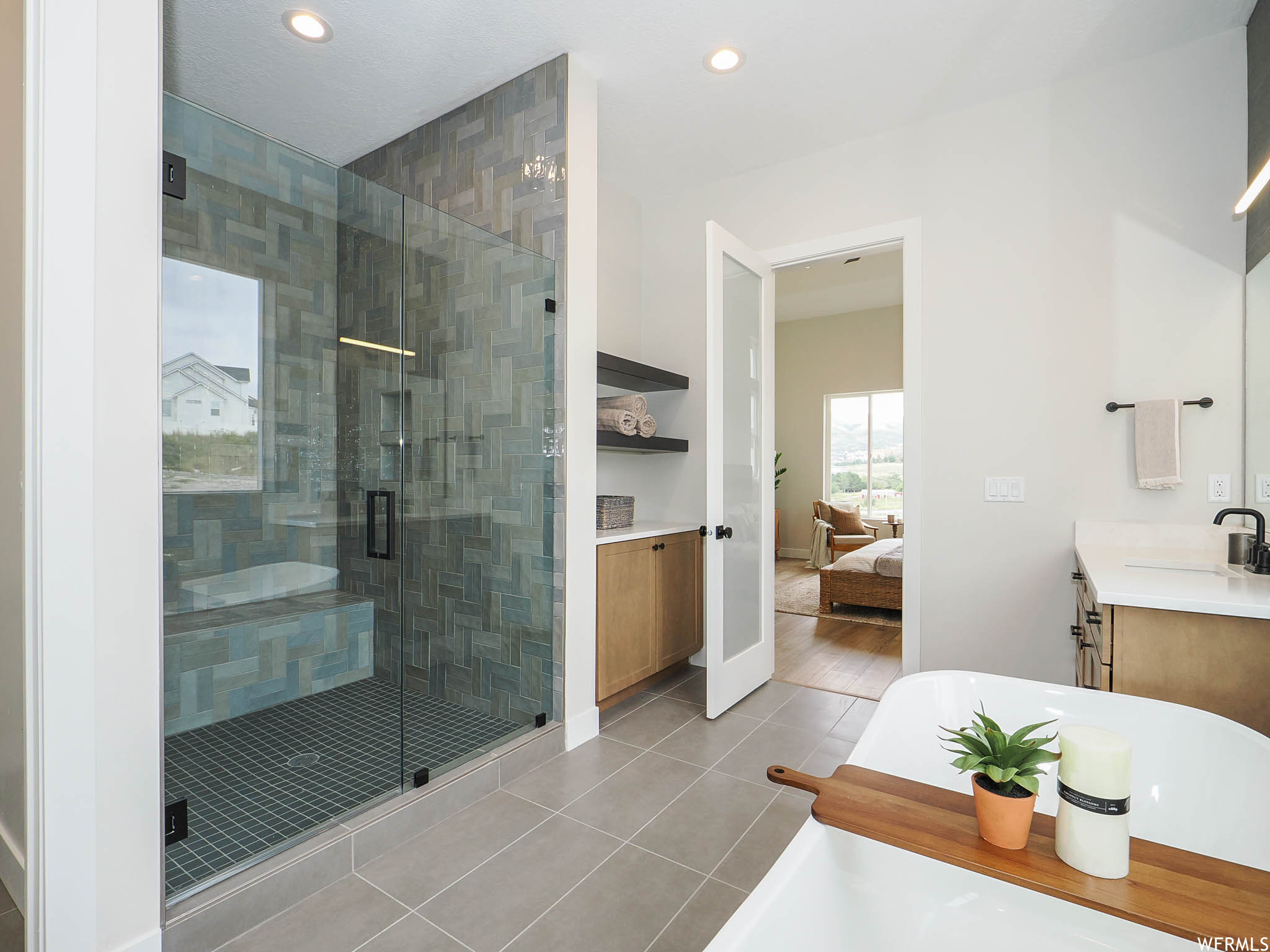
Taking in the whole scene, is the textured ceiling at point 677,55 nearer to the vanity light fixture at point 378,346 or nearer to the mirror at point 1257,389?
the mirror at point 1257,389

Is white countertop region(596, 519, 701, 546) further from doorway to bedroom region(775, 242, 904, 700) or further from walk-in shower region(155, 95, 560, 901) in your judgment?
doorway to bedroom region(775, 242, 904, 700)

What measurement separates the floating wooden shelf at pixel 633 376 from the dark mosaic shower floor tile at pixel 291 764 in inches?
64.8

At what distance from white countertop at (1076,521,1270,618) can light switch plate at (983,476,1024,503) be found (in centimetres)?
28

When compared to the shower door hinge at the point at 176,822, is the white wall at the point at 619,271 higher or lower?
higher

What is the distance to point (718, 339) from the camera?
2920 mm

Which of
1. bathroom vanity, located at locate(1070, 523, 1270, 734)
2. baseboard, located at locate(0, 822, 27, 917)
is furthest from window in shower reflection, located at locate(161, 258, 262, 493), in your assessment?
bathroom vanity, located at locate(1070, 523, 1270, 734)

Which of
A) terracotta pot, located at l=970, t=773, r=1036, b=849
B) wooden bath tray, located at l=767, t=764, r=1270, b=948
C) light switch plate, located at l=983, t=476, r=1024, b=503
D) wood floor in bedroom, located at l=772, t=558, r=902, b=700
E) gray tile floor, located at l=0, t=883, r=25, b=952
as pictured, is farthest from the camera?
wood floor in bedroom, located at l=772, t=558, r=902, b=700

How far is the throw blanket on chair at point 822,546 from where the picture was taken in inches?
278

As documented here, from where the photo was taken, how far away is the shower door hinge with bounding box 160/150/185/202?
1514mm

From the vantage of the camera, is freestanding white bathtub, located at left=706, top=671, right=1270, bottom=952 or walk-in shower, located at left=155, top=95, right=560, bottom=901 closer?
freestanding white bathtub, located at left=706, top=671, right=1270, bottom=952

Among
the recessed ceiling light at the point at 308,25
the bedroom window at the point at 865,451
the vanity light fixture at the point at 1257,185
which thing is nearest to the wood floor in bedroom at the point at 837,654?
the vanity light fixture at the point at 1257,185

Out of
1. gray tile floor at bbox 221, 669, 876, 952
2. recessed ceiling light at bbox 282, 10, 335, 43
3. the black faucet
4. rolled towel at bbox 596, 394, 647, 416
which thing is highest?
recessed ceiling light at bbox 282, 10, 335, 43

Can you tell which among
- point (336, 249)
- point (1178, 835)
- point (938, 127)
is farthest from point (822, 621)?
point (336, 249)

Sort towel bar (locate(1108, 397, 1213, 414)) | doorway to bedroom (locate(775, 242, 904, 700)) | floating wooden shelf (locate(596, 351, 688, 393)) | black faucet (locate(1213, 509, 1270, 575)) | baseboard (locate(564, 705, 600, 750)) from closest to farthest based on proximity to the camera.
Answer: black faucet (locate(1213, 509, 1270, 575))
towel bar (locate(1108, 397, 1213, 414))
baseboard (locate(564, 705, 600, 750))
floating wooden shelf (locate(596, 351, 688, 393))
doorway to bedroom (locate(775, 242, 904, 700))
